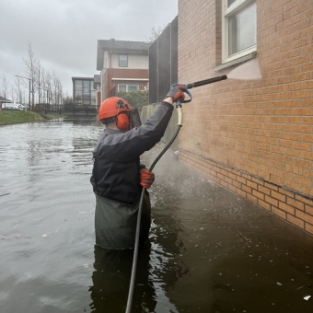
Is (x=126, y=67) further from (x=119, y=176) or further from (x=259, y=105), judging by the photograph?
(x=119, y=176)

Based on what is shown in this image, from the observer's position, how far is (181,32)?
25.5 feet

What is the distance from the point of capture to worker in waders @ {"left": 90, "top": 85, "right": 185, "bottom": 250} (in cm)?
312

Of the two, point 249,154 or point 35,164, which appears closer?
point 249,154

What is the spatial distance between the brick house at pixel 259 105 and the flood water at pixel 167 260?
1.11 ft

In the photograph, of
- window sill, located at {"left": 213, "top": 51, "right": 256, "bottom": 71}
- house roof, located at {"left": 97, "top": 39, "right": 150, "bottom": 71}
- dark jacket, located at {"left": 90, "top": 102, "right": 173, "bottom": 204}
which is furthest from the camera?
house roof, located at {"left": 97, "top": 39, "right": 150, "bottom": 71}

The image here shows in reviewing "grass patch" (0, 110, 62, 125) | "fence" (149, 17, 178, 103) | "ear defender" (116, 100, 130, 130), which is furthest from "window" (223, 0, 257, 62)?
"grass patch" (0, 110, 62, 125)

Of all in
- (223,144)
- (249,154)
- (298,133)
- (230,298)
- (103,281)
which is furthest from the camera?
(223,144)

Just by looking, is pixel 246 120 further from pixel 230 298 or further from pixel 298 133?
pixel 230 298

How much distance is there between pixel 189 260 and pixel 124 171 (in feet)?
3.04

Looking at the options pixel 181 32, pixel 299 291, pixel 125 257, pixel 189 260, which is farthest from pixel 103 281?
pixel 181 32

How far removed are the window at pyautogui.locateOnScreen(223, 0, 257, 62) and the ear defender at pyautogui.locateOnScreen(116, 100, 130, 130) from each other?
2.21m

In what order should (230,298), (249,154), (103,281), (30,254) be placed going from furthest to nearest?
(249,154)
(30,254)
(103,281)
(230,298)

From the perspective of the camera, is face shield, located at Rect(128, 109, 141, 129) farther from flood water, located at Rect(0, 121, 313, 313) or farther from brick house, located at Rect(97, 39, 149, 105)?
brick house, located at Rect(97, 39, 149, 105)

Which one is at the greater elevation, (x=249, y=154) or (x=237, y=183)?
(x=249, y=154)
